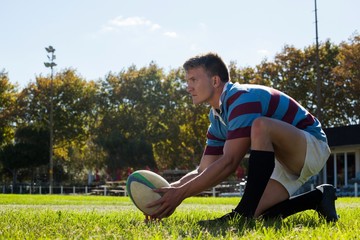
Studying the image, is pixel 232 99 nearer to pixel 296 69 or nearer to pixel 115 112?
pixel 296 69

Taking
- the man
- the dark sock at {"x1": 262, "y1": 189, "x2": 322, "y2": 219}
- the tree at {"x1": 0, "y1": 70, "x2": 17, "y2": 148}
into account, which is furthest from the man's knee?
the tree at {"x1": 0, "y1": 70, "x2": 17, "y2": 148}

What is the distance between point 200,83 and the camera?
16.5ft

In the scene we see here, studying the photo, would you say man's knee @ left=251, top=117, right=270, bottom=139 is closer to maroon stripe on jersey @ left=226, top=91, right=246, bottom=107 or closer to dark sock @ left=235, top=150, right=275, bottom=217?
dark sock @ left=235, top=150, right=275, bottom=217

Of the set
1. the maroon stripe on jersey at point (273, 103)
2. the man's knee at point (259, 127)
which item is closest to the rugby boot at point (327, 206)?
the maroon stripe on jersey at point (273, 103)

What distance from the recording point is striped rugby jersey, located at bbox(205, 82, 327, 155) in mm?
4590

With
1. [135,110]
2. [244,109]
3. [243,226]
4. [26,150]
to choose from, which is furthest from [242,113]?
[135,110]

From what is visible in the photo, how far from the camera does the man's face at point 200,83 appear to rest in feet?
16.5

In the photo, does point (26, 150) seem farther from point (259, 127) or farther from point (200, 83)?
point (259, 127)

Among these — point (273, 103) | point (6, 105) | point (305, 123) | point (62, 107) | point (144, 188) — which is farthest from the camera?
point (62, 107)

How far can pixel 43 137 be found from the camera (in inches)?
2031

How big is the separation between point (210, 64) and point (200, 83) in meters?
0.19

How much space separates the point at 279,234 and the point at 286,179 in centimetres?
167

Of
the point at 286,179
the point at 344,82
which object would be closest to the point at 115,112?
the point at 344,82

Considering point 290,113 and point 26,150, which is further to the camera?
point 26,150
